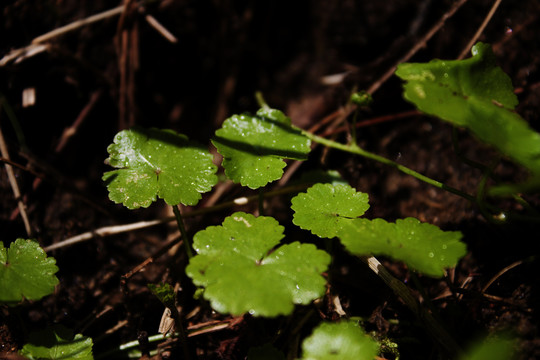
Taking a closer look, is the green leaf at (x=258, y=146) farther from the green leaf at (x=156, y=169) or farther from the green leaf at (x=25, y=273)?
the green leaf at (x=25, y=273)

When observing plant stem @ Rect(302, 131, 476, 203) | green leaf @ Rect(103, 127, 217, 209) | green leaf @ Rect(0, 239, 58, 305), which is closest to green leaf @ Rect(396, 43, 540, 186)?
plant stem @ Rect(302, 131, 476, 203)

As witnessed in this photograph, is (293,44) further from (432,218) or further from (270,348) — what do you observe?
(270,348)

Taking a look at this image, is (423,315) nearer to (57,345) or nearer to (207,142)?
(57,345)

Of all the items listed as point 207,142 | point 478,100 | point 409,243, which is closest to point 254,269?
point 409,243

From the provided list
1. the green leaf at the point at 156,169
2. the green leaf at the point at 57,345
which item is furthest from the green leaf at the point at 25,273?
the green leaf at the point at 156,169

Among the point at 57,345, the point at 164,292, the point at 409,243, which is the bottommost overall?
the point at 57,345

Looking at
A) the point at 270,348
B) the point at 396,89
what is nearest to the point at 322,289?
the point at 270,348

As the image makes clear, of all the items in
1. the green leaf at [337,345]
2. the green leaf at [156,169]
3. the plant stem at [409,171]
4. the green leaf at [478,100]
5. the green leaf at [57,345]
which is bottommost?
the green leaf at [57,345]
